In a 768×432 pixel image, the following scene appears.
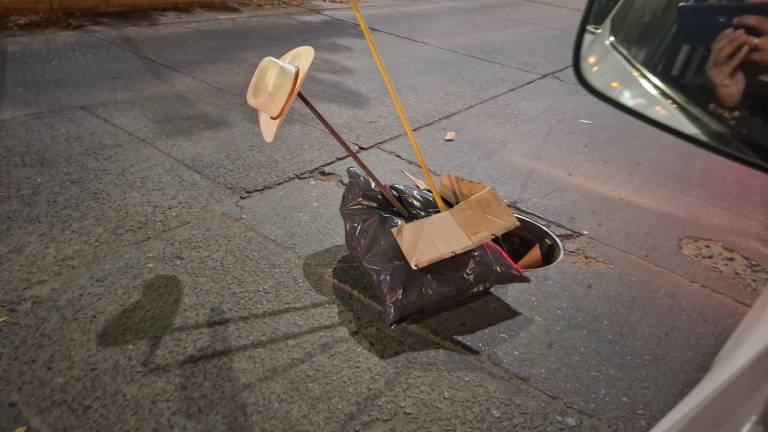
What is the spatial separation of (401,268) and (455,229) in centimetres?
30

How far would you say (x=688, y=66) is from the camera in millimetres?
1038

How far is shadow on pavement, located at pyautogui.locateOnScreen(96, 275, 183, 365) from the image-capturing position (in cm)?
197

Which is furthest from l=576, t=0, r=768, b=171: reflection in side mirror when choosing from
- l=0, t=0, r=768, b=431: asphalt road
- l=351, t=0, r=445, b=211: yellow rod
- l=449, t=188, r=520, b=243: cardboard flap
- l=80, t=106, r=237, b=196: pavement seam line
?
l=80, t=106, r=237, b=196: pavement seam line

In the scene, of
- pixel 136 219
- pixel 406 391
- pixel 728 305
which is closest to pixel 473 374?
pixel 406 391

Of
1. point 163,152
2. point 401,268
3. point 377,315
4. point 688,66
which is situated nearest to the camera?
point 688,66

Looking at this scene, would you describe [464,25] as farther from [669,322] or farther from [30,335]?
[30,335]

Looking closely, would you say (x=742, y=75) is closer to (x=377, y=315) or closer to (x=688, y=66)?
(x=688, y=66)

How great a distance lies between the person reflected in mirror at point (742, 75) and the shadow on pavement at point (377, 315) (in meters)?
1.38

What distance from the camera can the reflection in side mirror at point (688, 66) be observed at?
2.92ft

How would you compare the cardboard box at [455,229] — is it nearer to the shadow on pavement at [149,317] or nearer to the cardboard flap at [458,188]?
the cardboard flap at [458,188]

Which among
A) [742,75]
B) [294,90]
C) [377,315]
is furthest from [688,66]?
[377,315]

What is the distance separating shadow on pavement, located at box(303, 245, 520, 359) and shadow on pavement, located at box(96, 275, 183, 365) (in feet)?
2.02

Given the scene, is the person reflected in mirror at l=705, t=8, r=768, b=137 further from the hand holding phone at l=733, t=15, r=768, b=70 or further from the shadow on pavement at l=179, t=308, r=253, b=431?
the shadow on pavement at l=179, t=308, r=253, b=431

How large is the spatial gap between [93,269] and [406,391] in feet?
5.06
